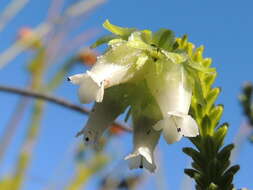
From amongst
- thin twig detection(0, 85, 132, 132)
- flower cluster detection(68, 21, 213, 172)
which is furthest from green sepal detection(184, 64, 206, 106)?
thin twig detection(0, 85, 132, 132)

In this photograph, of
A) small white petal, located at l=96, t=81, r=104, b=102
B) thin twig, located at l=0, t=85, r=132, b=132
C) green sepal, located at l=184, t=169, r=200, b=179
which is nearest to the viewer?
small white petal, located at l=96, t=81, r=104, b=102

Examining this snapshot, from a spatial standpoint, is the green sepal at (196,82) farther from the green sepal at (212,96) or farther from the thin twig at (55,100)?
the thin twig at (55,100)

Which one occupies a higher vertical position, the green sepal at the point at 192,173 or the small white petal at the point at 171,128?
the small white petal at the point at 171,128

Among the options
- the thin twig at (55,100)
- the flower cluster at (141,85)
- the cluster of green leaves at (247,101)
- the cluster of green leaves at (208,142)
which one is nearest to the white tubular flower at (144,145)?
the flower cluster at (141,85)

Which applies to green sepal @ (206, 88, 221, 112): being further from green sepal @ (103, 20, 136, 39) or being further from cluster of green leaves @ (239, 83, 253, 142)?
cluster of green leaves @ (239, 83, 253, 142)

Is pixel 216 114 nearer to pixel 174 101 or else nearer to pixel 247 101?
pixel 174 101

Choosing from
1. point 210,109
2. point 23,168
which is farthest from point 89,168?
point 210,109
